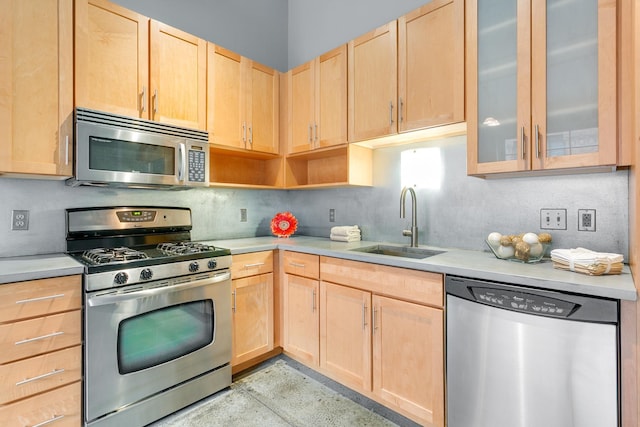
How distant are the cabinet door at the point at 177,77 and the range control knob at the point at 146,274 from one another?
3.26 feet

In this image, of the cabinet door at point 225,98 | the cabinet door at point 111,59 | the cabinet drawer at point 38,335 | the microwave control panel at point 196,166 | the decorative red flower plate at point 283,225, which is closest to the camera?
the cabinet drawer at point 38,335

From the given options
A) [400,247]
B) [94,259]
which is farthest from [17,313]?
[400,247]

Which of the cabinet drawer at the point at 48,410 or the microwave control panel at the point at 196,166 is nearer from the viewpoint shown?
the cabinet drawer at the point at 48,410

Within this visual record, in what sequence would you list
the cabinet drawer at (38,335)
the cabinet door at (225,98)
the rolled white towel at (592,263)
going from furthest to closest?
the cabinet door at (225,98), the cabinet drawer at (38,335), the rolled white towel at (592,263)

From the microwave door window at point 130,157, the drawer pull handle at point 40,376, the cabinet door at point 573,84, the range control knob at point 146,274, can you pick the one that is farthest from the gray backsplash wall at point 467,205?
the drawer pull handle at point 40,376

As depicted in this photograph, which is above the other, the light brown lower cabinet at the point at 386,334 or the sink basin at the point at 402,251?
the sink basin at the point at 402,251

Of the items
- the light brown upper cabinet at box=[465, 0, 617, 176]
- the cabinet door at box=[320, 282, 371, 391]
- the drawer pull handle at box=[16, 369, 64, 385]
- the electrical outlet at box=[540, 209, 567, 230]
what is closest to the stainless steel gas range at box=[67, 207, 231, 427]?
the drawer pull handle at box=[16, 369, 64, 385]

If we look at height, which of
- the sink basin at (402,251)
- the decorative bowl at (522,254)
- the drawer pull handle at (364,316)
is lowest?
the drawer pull handle at (364,316)

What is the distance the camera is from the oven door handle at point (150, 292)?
152 centimetres

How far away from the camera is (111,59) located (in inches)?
73.1

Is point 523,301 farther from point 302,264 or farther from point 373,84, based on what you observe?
point 373,84

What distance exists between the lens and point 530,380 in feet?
4.04

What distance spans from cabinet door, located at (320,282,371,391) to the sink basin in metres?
0.33

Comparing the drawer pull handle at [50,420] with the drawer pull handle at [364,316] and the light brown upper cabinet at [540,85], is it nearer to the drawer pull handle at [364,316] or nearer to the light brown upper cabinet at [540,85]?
the drawer pull handle at [364,316]
